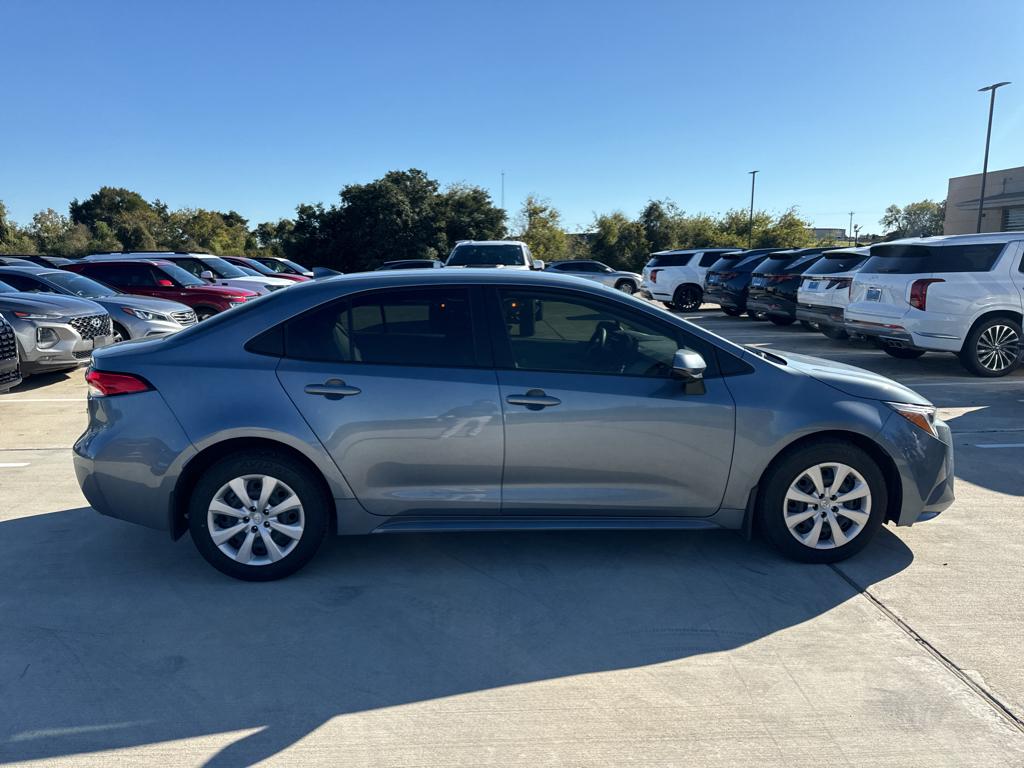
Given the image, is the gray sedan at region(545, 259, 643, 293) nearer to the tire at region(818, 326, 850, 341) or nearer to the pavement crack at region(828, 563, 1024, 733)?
the tire at region(818, 326, 850, 341)

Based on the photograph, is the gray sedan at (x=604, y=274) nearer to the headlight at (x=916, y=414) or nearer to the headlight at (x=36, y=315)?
the headlight at (x=36, y=315)

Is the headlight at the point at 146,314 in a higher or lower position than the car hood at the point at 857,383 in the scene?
lower

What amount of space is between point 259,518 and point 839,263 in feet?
40.4

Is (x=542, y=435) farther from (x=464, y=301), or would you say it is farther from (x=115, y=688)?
(x=115, y=688)

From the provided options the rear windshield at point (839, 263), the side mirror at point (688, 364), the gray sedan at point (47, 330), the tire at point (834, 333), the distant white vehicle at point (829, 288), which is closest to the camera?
the side mirror at point (688, 364)

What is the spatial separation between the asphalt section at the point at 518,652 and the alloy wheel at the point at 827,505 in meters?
0.21

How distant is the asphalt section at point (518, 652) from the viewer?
2.85 metres

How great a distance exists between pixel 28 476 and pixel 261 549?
10.4 ft

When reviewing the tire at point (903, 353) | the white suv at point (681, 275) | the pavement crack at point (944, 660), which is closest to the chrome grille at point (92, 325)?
the pavement crack at point (944, 660)

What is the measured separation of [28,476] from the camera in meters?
6.12

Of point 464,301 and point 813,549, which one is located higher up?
point 464,301

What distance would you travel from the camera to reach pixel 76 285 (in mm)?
12477

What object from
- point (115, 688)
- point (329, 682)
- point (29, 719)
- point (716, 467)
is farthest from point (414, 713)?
point (716, 467)

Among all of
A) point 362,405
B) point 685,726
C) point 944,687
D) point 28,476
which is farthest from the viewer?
point 28,476
